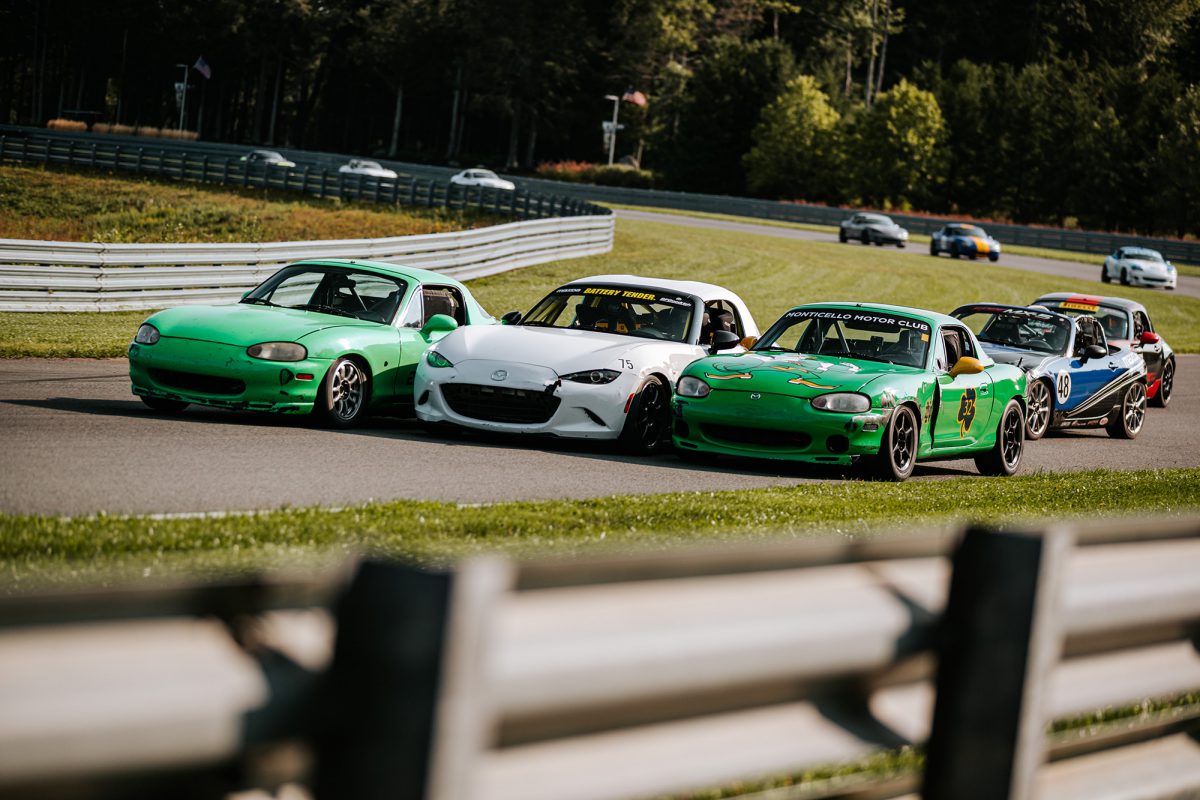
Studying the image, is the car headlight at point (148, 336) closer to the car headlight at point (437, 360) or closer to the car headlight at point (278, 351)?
the car headlight at point (278, 351)

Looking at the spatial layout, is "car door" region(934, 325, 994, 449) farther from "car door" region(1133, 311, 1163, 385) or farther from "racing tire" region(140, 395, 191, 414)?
"car door" region(1133, 311, 1163, 385)

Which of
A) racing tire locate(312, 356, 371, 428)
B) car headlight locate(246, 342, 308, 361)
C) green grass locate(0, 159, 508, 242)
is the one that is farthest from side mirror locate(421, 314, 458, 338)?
green grass locate(0, 159, 508, 242)

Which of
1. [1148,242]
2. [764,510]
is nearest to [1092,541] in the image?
[764,510]

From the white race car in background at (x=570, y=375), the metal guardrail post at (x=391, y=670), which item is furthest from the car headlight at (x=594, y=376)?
the metal guardrail post at (x=391, y=670)

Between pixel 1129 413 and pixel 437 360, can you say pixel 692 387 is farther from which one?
pixel 1129 413

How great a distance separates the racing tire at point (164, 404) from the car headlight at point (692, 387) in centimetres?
408

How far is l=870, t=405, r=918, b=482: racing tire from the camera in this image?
1202 centimetres

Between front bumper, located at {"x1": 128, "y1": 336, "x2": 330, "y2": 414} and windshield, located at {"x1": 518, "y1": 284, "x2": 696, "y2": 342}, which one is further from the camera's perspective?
windshield, located at {"x1": 518, "y1": 284, "x2": 696, "y2": 342}

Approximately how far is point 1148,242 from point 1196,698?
215 ft

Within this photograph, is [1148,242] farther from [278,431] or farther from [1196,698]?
[1196,698]

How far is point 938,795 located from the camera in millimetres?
2842

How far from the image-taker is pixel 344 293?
13578 mm

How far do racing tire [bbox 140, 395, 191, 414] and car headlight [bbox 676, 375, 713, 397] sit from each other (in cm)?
408

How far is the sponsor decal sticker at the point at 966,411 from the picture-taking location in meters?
13.0
